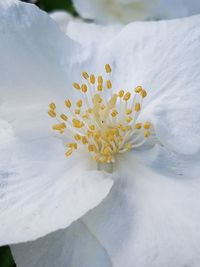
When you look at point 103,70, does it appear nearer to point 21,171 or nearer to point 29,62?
point 29,62

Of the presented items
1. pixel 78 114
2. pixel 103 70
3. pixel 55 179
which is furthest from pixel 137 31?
pixel 55 179

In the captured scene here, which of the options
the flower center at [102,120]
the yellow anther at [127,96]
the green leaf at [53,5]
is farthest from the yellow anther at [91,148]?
the green leaf at [53,5]

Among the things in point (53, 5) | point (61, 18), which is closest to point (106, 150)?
point (61, 18)

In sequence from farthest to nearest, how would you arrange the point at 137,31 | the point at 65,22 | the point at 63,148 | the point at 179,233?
the point at 65,22, the point at 137,31, the point at 63,148, the point at 179,233

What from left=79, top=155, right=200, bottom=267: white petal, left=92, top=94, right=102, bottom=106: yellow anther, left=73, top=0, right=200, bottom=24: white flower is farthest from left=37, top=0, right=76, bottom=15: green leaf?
left=79, top=155, right=200, bottom=267: white petal

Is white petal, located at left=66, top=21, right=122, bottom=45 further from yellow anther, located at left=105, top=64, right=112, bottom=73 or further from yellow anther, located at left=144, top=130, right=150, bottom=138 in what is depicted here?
yellow anther, located at left=144, top=130, right=150, bottom=138

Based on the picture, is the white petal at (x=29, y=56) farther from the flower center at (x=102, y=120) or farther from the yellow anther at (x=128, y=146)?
the yellow anther at (x=128, y=146)
